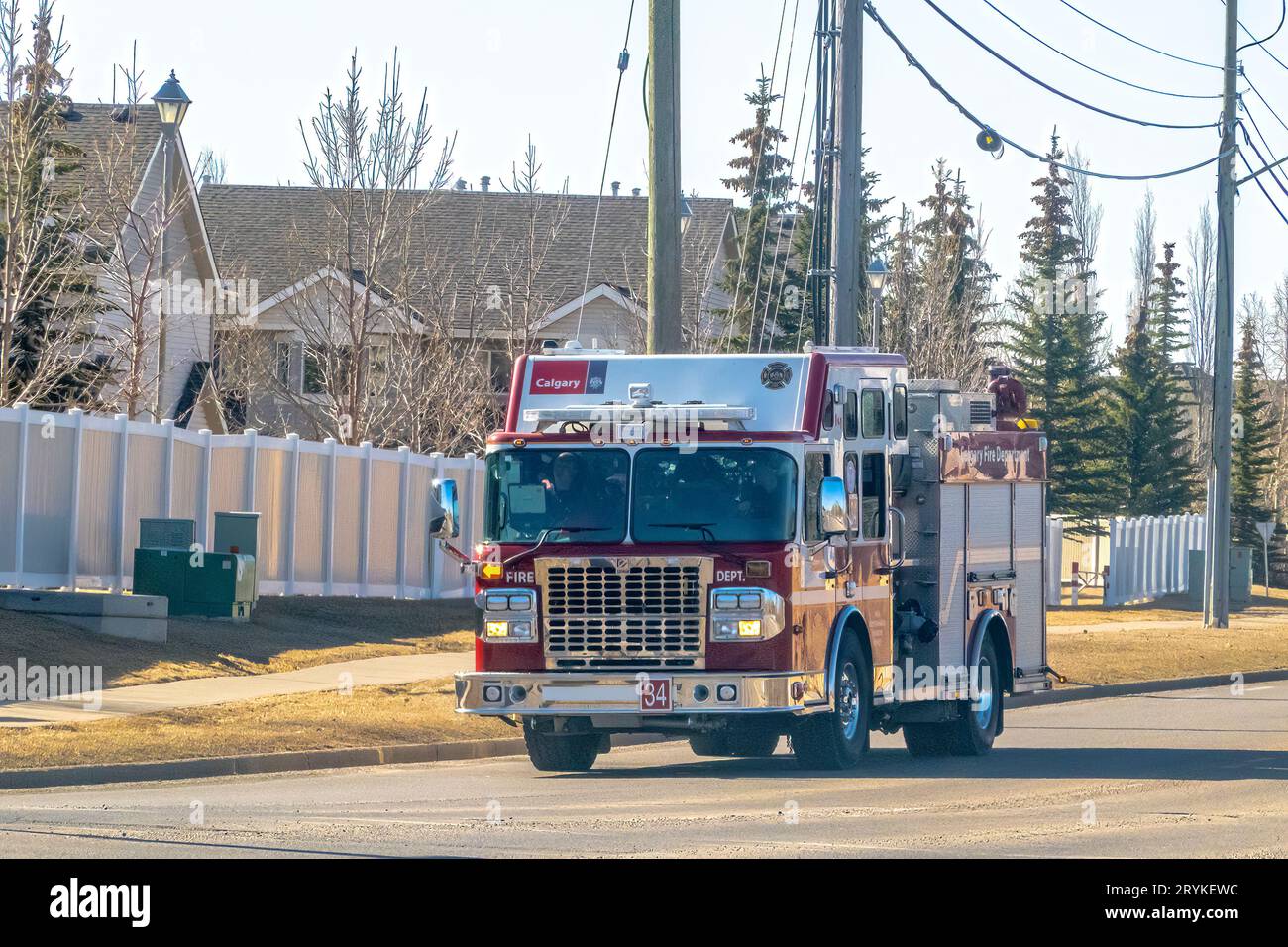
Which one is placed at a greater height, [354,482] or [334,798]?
[354,482]

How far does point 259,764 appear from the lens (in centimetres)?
1636

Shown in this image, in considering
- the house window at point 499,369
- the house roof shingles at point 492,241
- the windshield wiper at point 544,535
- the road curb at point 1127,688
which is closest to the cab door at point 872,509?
the windshield wiper at point 544,535

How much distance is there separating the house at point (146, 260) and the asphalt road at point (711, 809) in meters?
13.0

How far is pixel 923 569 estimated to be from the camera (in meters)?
17.2

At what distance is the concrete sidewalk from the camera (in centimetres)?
1792

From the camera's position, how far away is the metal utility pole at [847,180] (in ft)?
72.2

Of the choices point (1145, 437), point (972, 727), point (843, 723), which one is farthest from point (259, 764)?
point (1145, 437)

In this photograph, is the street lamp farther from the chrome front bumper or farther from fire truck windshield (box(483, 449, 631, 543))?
the chrome front bumper

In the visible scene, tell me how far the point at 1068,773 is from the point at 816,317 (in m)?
7.61

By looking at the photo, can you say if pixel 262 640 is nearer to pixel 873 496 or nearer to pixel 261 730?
pixel 261 730

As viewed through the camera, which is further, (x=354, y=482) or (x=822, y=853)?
(x=354, y=482)

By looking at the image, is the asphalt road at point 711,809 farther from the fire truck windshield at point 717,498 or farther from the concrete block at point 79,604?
the concrete block at point 79,604
